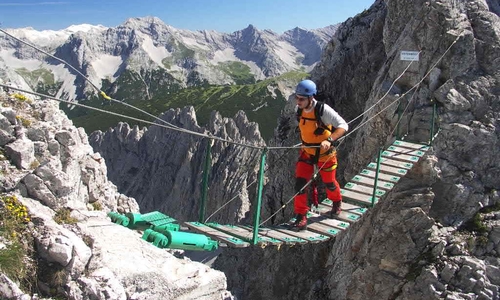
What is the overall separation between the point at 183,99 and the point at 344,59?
167555 mm

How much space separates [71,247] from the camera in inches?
299

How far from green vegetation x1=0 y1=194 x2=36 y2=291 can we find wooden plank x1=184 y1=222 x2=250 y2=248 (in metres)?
3.94

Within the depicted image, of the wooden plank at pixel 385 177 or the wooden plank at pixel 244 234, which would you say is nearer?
the wooden plank at pixel 244 234

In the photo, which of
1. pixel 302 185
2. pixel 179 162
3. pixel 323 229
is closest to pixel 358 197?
pixel 323 229

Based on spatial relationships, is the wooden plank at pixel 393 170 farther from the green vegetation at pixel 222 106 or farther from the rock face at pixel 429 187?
the green vegetation at pixel 222 106

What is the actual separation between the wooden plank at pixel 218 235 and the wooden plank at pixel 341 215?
4250 millimetres

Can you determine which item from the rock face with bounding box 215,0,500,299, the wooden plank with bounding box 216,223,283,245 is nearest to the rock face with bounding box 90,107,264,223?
the rock face with bounding box 215,0,500,299

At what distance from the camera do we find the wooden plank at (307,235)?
11319 mm

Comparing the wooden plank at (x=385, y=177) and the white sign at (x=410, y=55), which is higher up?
the white sign at (x=410, y=55)

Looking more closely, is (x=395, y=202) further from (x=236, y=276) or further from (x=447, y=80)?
(x=236, y=276)

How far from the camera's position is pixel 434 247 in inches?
574

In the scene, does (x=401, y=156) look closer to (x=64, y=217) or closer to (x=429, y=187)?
(x=429, y=187)

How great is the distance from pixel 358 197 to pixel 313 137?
12.9 ft

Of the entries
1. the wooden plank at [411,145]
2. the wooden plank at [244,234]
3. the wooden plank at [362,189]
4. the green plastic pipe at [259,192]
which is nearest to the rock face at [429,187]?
the wooden plank at [411,145]
